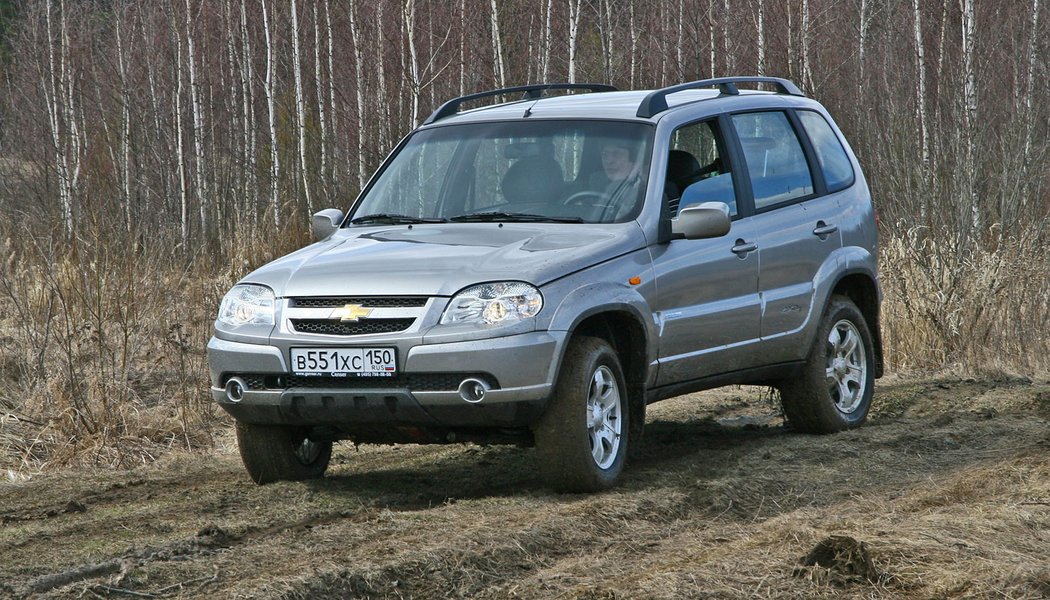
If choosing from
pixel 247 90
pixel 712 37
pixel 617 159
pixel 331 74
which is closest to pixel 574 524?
pixel 617 159

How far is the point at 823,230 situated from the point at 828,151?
0.67m

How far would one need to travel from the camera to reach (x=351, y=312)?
19.1 feet

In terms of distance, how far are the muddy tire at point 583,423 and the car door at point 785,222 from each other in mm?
1444

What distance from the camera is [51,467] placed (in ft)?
25.0

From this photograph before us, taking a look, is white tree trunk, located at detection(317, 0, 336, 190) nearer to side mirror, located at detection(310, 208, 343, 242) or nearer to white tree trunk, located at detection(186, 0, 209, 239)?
white tree trunk, located at detection(186, 0, 209, 239)

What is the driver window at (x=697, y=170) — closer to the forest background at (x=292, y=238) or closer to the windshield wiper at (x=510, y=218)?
the windshield wiper at (x=510, y=218)

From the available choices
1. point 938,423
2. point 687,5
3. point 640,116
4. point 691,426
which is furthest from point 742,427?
point 687,5

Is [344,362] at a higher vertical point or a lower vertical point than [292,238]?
higher

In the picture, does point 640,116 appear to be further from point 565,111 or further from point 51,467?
point 51,467

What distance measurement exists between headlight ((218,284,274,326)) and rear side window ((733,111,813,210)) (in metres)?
2.80

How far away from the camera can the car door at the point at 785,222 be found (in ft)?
24.4

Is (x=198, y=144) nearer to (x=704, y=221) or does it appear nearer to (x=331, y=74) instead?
(x=331, y=74)

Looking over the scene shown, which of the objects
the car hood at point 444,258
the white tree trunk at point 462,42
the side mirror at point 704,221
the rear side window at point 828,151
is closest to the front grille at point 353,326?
the car hood at point 444,258

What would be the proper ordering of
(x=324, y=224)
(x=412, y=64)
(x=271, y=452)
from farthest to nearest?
1. (x=412, y=64)
2. (x=324, y=224)
3. (x=271, y=452)
